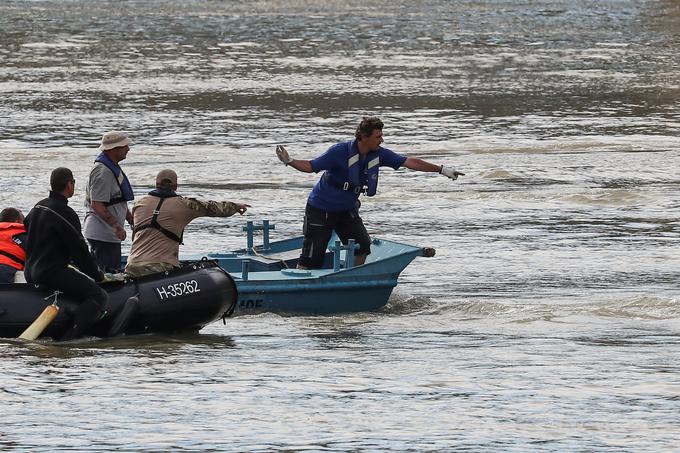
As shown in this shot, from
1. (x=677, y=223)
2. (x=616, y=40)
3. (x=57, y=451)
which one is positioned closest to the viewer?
(x=57, y=451)

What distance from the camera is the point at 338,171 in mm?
13070

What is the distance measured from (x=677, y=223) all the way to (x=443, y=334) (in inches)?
262

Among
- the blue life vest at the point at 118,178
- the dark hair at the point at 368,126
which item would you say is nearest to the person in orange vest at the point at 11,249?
the blue life vest at the point at 118,178

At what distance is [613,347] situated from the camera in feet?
39.4

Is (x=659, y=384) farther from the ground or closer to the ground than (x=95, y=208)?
closer to the ground

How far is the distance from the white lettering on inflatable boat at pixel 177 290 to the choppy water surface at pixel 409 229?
39cm

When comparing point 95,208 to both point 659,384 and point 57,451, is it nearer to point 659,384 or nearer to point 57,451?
point 57,451

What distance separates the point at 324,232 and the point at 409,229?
498cm

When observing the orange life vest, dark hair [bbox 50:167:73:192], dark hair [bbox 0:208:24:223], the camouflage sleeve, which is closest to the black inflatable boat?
the orange life vest

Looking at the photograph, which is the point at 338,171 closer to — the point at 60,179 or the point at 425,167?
the point at 425,167

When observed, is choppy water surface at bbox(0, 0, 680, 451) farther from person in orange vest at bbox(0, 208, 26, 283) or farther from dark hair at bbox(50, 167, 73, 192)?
dark hair at bbox(50, 167, 73, 192)

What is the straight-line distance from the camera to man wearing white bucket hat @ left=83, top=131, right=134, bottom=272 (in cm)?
1216

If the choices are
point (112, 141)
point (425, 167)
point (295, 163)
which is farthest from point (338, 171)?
point (112, 141)

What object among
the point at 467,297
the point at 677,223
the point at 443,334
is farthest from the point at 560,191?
the point at 443,334
